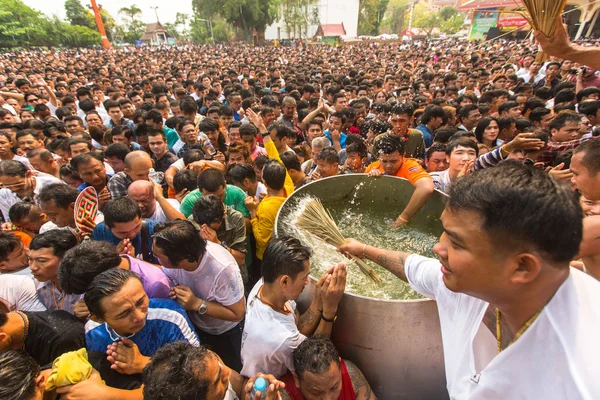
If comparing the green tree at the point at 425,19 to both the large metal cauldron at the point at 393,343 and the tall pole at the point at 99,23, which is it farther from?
the large metal cauldron at the point at 393,343

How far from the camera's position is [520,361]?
1055 millimetres

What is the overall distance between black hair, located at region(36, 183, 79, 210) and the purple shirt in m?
1.17

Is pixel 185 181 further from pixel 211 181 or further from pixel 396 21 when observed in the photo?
pixel 396 21

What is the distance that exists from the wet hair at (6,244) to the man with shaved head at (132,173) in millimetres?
1109

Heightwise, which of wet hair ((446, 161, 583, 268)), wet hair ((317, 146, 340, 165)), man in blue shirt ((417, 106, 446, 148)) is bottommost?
wet hair ((317, 146, 340, 165))

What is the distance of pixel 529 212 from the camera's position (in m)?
0.93

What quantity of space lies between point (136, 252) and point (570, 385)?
2.95m

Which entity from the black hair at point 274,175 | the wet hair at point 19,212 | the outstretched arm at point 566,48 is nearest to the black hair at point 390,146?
the black hair at point 274,175

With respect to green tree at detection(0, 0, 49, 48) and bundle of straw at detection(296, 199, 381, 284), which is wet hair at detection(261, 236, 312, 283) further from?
green tree at detection(0, 0, 49, 48)

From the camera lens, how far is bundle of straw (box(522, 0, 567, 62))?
8.32ft

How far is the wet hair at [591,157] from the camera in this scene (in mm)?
1975

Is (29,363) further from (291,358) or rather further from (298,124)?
(298,124)

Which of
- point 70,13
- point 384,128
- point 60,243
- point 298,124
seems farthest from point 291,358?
point 70,13

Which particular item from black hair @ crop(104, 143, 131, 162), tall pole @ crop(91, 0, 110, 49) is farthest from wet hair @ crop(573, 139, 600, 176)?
tall pole @ crop(91, 0, 110, 49)
